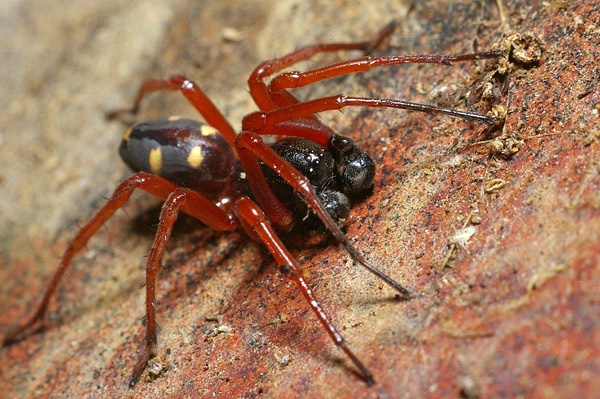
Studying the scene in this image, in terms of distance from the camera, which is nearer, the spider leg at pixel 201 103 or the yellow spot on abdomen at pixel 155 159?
the yellow spot on abdomen at pixel 155 159

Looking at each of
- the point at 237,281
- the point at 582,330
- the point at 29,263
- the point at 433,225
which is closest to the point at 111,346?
the point at 237,281

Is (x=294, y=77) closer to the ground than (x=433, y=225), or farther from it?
farther from it

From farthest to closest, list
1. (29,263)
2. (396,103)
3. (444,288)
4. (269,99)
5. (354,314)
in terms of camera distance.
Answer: (29,263), (269,99), (396,103), (354,314), (444,288)

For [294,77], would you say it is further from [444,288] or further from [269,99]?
[444,288]

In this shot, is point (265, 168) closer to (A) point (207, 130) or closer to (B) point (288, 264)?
(A) point (207, 130)

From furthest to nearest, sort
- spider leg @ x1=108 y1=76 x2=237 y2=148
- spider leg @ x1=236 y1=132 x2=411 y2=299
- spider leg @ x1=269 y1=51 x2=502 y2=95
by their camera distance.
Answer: spider leg @ x1=108 y1=76 x2=237 y2=148 → spider leg @ x1=269 y1=51 x2=502 y2=95 → spider leg @ x1=236 y1=132 x2=411 y2=299

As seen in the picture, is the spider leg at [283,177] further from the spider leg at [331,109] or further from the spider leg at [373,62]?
the spider leg at [373,62]

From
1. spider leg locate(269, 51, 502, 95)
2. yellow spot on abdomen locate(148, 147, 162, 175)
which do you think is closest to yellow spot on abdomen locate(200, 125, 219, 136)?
yellow spot on abdomen locate(148, 147, 162, 175)

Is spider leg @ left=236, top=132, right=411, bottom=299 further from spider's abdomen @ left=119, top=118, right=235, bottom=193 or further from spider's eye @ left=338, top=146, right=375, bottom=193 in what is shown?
spider's abdomen @ left=119, top=118, right=235, bottom=193

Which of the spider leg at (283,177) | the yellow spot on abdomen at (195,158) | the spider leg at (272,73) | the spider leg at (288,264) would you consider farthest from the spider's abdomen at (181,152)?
the spider leg at (288,264)
